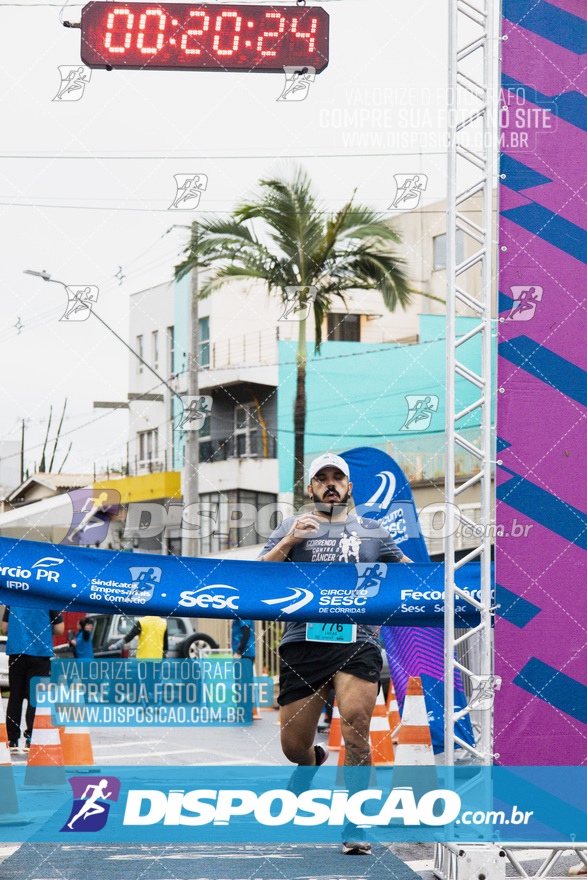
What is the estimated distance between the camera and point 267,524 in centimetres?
562

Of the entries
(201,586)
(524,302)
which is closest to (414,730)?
(201,586)

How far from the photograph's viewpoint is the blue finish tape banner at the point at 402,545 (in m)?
6.70

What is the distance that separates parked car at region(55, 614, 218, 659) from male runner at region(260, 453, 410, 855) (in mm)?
9637

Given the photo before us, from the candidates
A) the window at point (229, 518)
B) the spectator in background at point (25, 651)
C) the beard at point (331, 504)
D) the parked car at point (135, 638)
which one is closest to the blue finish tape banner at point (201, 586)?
the beard at point (331, 504)

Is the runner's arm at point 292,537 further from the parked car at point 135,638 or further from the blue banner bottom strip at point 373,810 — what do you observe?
the parked car at point 135,638

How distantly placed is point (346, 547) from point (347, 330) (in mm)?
14514

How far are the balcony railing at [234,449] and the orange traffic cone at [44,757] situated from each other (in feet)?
37.0

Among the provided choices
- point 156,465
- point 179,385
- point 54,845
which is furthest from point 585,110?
point 179,385

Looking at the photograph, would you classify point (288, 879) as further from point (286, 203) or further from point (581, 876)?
point (286, 203)

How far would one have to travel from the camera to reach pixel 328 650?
4.95 meters

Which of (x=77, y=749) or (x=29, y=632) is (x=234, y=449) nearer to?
(x=29, y=632)

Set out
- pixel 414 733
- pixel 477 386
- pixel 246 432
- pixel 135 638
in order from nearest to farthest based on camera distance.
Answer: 1. pixel 477 386
2. pixel 414 733
3. pixel 135 638
4. pixel 246 432

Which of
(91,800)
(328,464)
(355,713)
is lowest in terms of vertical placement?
(91,800)

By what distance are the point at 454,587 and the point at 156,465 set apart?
9582 millimetres
